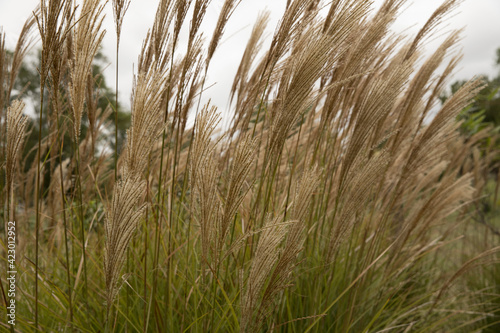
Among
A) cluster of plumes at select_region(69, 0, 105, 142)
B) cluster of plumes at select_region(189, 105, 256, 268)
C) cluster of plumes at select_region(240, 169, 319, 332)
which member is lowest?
cluster of plumes at select_region(240, 169, 319, 332)

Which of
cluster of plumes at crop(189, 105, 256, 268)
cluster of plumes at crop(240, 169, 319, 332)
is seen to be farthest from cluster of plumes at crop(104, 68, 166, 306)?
cluster of plumes at crop(240, 169, 319, 332)

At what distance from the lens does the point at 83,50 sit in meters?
1.21

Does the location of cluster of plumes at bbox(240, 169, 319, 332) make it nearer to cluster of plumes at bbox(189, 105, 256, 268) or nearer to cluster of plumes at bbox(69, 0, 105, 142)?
cluster of plumes at bbox(189, 105, 256, 268)

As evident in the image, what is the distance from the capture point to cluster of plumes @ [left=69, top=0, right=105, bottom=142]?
120 centimetres

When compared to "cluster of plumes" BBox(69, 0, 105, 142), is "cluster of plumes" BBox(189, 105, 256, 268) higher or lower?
lower

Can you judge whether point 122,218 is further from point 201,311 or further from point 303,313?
point 303,313

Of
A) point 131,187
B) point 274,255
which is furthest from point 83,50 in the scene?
point 274,255

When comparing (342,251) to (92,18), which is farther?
(342,251)

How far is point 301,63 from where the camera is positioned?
1.16 metres

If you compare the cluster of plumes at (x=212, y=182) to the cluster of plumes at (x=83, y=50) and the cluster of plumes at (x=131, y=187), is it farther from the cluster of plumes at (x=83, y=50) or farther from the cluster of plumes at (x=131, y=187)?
the cluster of plumes at (x=83, y=50)

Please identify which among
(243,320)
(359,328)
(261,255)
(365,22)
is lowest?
(359,328)

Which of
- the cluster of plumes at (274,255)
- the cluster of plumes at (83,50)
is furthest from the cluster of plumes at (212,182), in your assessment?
the cluster of plumes at (83,50)

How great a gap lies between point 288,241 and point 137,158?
49 centimetres

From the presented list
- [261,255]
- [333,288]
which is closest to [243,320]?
[261,255]
